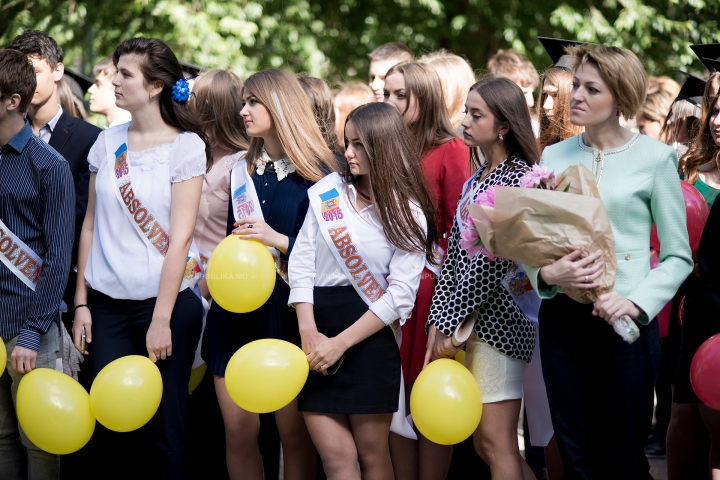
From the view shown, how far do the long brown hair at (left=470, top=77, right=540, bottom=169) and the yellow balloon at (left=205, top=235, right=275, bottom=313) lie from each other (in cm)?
112

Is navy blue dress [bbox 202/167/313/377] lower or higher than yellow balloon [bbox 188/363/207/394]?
higher

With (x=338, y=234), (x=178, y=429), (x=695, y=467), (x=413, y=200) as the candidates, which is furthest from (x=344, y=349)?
(x=695, y=467)

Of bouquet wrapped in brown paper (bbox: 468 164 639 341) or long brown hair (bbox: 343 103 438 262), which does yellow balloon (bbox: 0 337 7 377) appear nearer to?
long brown hair (bbox: 343 103 438 262)

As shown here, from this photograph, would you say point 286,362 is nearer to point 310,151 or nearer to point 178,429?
point 178,429

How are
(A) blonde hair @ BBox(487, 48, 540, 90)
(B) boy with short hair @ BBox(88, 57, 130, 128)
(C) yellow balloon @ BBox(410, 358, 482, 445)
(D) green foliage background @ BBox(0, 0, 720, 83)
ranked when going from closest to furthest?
(C) yellow balloon @ BBox(410, 358, 482, 445)
(A) blonde hair @ BBox(487, 48, 540, 90)
(B) boy with short hair @ BBox(88, 57, 130, 128)
(D) green foliage background @ BBox(0, 0, 720, 83)

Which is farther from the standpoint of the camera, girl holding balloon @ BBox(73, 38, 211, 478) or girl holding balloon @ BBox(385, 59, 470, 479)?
girl holding balloon @ BBox(385, 59, 470, 479)

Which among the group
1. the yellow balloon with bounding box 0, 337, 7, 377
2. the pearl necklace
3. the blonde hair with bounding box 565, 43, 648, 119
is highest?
the blonde hair with bounding box 565, 43, 648, 119

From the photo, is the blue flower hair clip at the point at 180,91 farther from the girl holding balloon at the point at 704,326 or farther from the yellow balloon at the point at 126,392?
the girl holding balloon at the point at 704,326

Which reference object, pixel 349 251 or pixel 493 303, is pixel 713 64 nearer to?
pixel 493 303

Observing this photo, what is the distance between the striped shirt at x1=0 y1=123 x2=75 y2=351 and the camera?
3625 millimetres

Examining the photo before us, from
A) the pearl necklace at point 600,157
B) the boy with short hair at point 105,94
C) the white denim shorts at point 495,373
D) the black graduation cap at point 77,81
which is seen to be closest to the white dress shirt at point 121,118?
the boy with short hair at point 105,94

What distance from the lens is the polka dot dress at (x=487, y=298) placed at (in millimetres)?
3371

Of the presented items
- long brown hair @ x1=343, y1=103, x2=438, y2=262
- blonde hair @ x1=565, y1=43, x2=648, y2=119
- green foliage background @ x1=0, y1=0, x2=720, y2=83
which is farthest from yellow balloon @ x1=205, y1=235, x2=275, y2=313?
green foliage background @ x1=0, y1=0, x2=720, y2=83

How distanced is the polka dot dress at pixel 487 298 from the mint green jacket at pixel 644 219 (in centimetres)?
33
